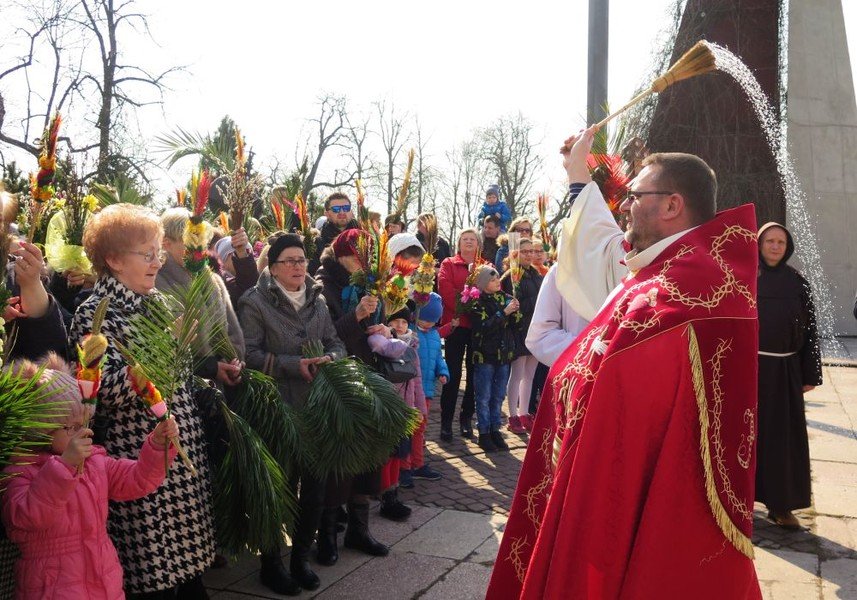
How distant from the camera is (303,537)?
15.2ft

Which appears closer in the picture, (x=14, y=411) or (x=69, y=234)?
(x=14, y=411)

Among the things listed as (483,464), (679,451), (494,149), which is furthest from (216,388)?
(494,149)

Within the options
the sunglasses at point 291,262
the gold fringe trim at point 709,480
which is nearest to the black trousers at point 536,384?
the sunglasses at point 291,262

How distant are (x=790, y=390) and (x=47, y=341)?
4979mm

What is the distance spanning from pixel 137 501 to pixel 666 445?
2.27 metres

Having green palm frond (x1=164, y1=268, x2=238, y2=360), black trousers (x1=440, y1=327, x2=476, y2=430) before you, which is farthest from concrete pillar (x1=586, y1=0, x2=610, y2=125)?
green palm frond (x1=164, y1=268, x2=238, y2=360)

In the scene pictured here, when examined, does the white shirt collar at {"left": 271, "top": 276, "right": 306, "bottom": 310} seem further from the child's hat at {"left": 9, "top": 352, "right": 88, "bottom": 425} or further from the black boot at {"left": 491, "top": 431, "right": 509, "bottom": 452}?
the black boot at {"left": 491, "top": 431, "right": 509, "bottom": 452}

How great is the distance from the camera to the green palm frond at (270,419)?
13.9 ft

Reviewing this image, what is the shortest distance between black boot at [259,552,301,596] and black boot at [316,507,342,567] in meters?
0.35

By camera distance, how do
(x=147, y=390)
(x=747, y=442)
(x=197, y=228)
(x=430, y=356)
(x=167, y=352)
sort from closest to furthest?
(x=747, y=442) → (x=147, y=390) → (x=167, y=352) → (x=197, y=228) → (x=430, y=356)

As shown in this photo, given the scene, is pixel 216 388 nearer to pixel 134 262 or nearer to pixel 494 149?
pixel 134 262

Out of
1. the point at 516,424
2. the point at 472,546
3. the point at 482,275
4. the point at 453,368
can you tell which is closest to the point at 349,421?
the point at 472,546

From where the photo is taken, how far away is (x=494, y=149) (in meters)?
37.1

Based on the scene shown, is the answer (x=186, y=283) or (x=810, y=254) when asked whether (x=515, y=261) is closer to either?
(x=186, y=283)
